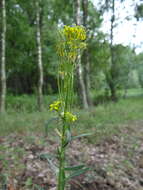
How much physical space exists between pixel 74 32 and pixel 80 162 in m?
2.57

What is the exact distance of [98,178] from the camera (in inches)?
111

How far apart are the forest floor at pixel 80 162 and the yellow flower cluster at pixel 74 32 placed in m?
Result: 1.49

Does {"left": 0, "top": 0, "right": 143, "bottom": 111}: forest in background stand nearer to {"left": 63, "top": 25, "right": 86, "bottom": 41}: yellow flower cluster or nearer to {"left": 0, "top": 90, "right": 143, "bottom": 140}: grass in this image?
{"left": 0, "top": 90, "right": 143, "bottom": 140}: grass

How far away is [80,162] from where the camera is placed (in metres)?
3.15

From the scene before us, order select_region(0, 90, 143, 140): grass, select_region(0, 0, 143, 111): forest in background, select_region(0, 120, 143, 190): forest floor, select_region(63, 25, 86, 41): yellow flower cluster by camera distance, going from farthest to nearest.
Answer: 1. select_region(0, 0, 143, 111): forest in background
2. select_region(0, 90, 143, 140): grass
3. select_region(0, 120, 143, 190): forest floor
4. select_region(63, 25, 86, 41): yellow flower cluster

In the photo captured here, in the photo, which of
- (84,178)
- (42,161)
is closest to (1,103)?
(42,161)

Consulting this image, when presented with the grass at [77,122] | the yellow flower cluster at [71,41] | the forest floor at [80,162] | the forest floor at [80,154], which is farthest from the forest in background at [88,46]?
the yellow flower cluster at [71,41]

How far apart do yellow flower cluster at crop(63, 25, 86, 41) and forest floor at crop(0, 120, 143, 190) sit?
4.90ft

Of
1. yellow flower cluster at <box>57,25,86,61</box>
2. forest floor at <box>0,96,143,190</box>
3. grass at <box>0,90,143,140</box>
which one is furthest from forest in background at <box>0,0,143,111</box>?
yellow flower cluster at <box>57,25,86,61</box>

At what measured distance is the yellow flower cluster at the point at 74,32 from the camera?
1175 millimetres

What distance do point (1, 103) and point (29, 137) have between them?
3402mm

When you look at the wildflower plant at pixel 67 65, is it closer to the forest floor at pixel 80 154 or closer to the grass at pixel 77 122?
the forest floor at pixel 80 154

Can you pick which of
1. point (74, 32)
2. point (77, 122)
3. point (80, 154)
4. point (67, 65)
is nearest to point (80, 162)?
point (80, 154)

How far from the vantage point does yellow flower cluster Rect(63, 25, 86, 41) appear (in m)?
1.17
